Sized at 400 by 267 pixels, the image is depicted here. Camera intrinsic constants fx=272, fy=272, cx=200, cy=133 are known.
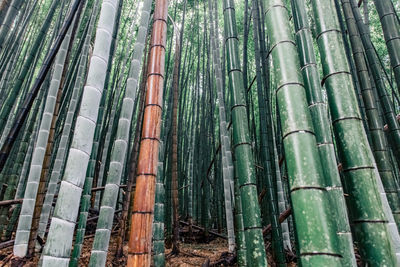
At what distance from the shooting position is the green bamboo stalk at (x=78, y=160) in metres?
0.84

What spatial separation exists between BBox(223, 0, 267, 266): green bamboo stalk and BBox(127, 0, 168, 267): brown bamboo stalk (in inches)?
14.7

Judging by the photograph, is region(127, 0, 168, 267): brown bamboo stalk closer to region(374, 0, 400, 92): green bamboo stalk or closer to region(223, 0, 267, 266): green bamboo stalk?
region(223, 0, 267, 266): green bamboo stalk

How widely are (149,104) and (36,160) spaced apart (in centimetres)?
173

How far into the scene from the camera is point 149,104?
0.98 meters

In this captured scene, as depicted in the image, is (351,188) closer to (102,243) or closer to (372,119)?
(372,119)

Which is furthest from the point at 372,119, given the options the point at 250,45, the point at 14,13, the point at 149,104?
the point at 250,45

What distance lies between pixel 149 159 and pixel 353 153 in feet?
2.08

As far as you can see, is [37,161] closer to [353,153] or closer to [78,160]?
[78,160]

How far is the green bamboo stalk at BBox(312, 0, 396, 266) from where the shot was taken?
0.75 meters

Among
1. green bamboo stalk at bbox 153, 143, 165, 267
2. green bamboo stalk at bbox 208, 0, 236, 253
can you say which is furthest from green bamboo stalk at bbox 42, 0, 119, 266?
green bamboo stalk at bbox 208, 0, 236, 253

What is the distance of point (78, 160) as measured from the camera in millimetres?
913

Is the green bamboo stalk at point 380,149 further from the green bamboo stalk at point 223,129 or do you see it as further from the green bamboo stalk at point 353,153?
the green bamboo stalk at point 223,129

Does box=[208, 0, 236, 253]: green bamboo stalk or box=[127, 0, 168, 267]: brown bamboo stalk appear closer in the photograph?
box=[127, 0, 168, 267]: brown bamboo stalk

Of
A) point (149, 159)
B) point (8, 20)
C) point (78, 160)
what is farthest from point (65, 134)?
point (149, 159)
